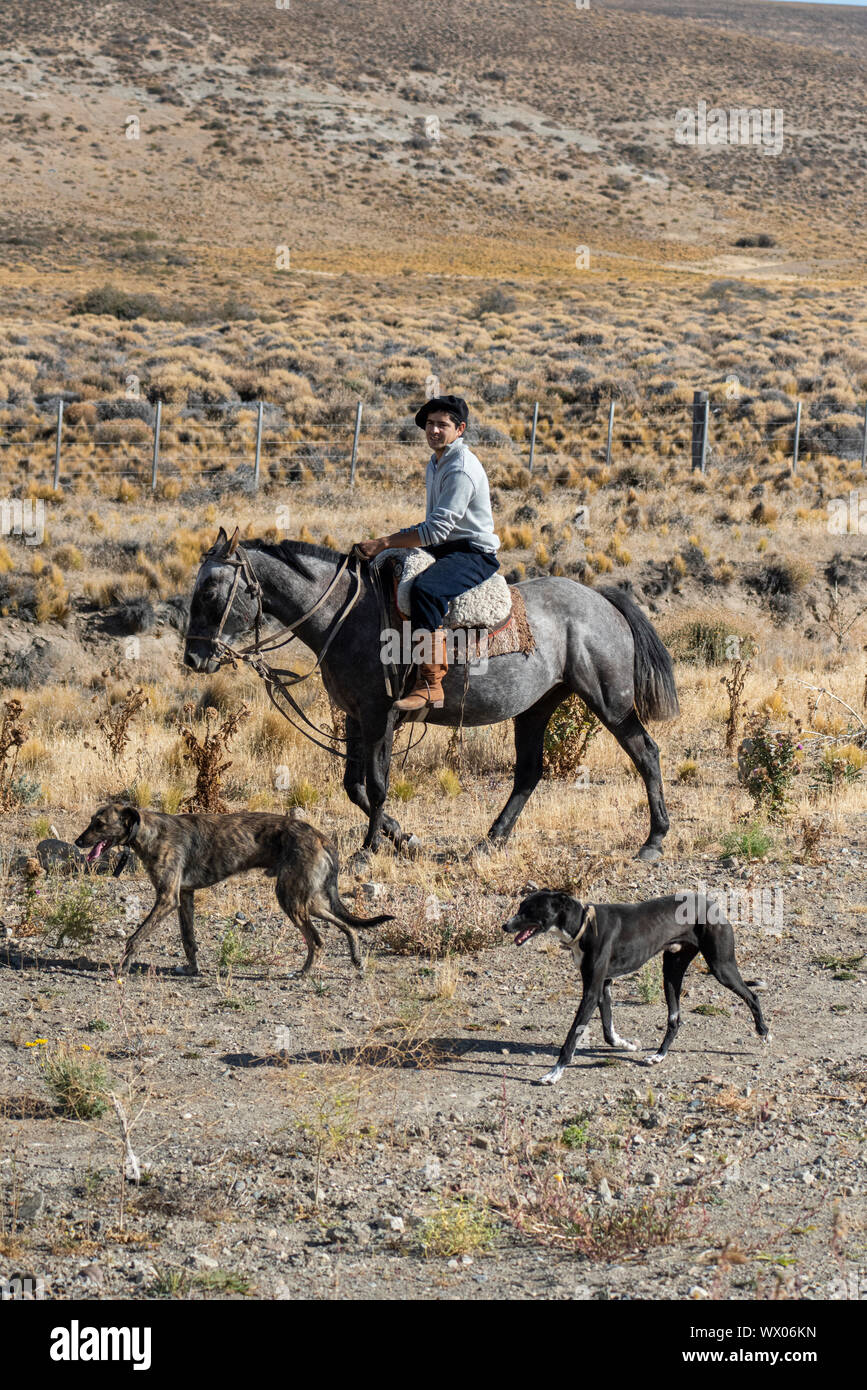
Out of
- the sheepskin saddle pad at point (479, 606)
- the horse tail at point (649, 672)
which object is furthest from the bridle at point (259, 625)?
the horse tail at point (649, 672)

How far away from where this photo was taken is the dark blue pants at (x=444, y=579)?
8859 millimetres

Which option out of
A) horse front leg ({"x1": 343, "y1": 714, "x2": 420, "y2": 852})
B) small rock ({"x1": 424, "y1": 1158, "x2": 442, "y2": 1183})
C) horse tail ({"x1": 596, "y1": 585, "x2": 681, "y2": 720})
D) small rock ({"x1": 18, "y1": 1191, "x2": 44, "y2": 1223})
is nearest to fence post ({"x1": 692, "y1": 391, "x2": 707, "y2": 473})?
horse tail ({"x1": 596, "y1": 585, "x2": 681, "y2": 720})

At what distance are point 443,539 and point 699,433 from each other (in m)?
19.7

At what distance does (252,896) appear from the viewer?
8.83 metres

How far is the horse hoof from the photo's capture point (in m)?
9.66

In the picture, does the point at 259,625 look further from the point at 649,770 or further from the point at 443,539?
the point at 649,770

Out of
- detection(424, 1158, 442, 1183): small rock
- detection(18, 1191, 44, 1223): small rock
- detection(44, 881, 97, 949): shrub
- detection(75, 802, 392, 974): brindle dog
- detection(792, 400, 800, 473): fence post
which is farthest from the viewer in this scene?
detection(792, 400, 800, 473): fence post

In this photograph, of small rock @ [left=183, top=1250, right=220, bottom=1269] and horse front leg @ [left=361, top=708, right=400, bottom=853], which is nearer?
small rock @ [left=183, top=1250, right=220, bottom=1269]

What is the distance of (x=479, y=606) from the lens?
29.8 ft

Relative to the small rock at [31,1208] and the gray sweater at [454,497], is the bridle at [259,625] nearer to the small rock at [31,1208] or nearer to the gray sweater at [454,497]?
the gray sweater at [454,497]

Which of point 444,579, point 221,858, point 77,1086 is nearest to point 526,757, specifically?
point 444,579

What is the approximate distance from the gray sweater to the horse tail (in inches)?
73.5

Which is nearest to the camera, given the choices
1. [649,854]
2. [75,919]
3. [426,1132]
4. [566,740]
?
[426,1132]

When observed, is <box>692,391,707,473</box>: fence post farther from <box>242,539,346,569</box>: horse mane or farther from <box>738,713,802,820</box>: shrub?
<box>242,539,346,569</box>: horse mane
